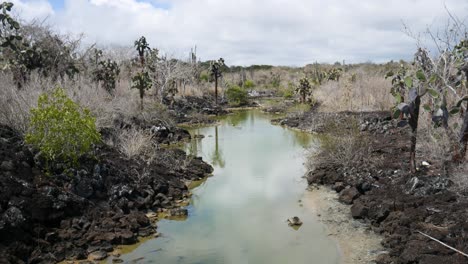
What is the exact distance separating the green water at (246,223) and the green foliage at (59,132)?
10.2 ft

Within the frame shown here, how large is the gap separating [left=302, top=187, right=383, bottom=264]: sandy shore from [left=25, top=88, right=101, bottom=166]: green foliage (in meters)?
6.47

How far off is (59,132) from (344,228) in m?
7.55

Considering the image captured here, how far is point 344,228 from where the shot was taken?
34.0ft

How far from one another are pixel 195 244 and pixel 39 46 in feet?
62.3

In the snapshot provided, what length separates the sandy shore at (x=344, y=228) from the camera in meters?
8.91

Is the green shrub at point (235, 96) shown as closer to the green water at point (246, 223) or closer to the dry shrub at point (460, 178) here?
the green water at point (246, 223)

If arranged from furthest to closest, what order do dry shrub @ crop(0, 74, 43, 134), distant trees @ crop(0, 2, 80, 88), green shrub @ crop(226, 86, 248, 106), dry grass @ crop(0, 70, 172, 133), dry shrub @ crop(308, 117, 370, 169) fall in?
green shrub @ crop(226, 86, 248, 106), distant trees @ crop(0, 2, 80, 88), dry shrub @ crop(308, 117, 370, 169), dry grass @ crop(0, 70, 172, 133), dry shrub @ crop(0, 74, 43, 134)

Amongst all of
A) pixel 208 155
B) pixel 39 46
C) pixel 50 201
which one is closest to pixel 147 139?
pixel 208 155

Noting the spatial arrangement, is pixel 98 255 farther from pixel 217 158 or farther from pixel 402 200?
pixel 217 158

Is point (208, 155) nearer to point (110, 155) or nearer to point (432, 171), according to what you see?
point (110, 155)

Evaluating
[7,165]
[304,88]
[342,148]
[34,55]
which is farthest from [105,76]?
[7,165]

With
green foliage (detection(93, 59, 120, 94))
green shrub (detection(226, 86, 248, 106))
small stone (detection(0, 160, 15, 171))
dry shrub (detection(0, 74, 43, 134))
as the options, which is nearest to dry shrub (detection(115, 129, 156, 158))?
dry shrub (detection(0, 74, 43, 134))

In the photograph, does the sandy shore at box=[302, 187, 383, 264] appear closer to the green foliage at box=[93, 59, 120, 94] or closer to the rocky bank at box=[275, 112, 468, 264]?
the rocky bank at box=[275, 112, 468, 264]

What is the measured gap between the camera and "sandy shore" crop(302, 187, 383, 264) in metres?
8.91
